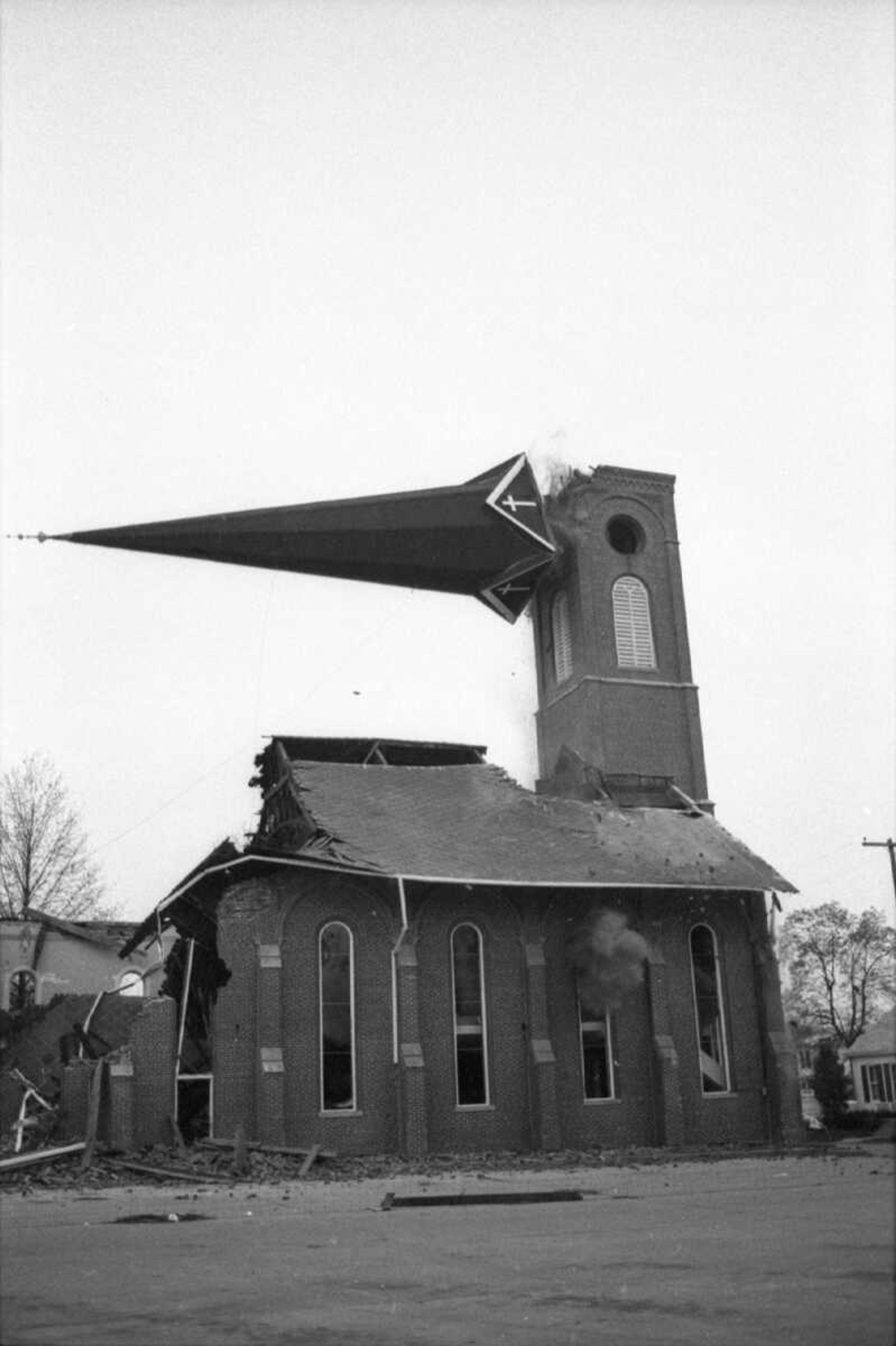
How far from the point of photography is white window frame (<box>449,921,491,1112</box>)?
90.0 feet

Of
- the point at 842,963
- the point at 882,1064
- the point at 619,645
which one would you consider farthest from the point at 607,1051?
the point at 842,963

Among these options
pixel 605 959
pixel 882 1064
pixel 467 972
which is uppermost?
pixel 605 959

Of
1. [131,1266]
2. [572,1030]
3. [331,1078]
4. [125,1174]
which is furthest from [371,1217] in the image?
[572,1030]

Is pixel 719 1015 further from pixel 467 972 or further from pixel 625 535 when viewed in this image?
pixel 625 535

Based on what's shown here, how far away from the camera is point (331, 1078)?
87.3 feet

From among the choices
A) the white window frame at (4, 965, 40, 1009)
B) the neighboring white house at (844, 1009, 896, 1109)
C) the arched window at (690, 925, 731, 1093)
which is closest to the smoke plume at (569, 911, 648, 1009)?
the arched window at (690, 925, 731, 1093)

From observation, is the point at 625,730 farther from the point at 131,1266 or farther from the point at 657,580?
the point at 131,1266

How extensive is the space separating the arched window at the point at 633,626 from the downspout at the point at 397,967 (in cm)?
Result: 1331

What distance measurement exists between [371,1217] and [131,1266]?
16.8ft

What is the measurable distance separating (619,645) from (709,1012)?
11756 mm

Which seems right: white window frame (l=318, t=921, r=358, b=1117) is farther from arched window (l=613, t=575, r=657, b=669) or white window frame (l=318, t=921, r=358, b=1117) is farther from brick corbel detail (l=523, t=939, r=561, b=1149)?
arched window (l=613, t=575, r=657, b=669)

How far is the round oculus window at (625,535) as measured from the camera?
3959 centimetres

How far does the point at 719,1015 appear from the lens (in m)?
30.4

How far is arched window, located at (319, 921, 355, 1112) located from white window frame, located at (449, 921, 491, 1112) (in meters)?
2.22
